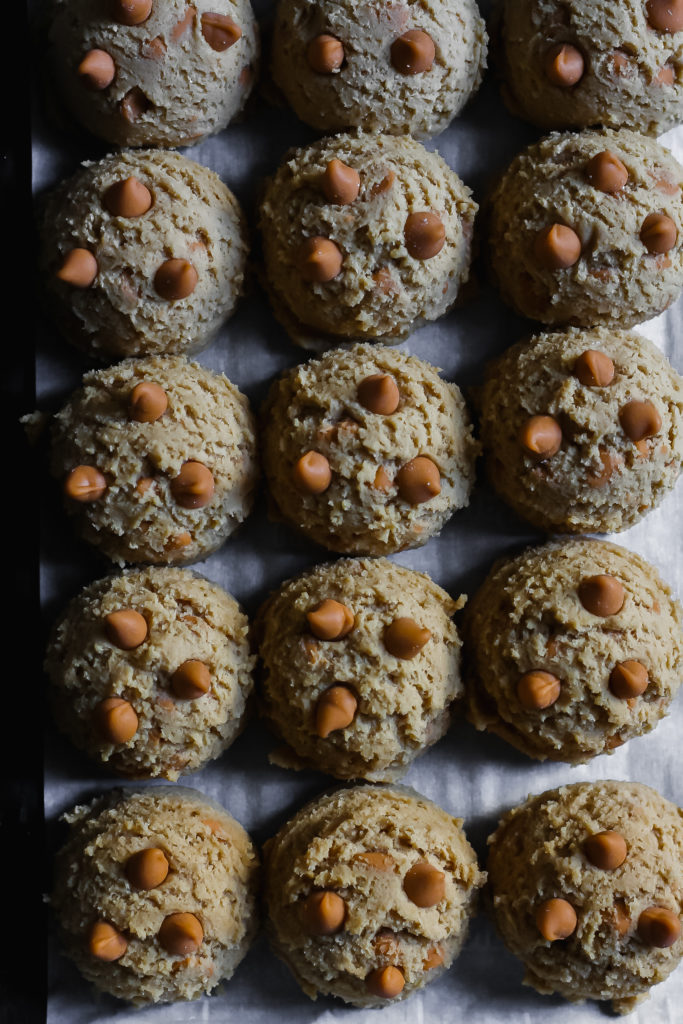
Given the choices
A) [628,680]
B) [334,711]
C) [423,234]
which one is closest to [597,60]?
[423,234]

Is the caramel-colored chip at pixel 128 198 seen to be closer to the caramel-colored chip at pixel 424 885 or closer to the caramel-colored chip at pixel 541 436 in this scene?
the caramel-colored chip at pixel 541 436

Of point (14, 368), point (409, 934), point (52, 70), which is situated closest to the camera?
point (409, 934)

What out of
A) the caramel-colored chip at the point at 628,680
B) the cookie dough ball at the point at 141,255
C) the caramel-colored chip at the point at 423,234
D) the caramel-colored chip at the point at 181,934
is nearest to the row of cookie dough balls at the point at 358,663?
the caramel-colored chip at the point at 628,680

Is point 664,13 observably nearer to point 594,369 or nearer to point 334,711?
point 594,369

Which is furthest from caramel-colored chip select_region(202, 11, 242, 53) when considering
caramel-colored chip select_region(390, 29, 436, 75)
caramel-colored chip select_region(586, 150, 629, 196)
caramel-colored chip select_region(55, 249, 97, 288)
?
caramel-colored chip select_region(586, 150, 629, 196)

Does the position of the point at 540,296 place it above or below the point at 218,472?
above

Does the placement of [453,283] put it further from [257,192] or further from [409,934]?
[409,934]

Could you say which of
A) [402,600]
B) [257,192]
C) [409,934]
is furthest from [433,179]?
[409,934]
